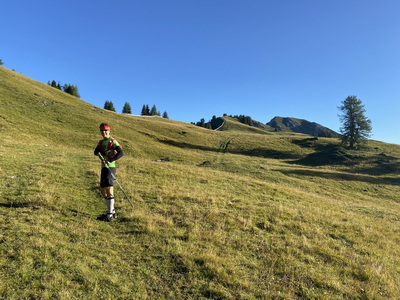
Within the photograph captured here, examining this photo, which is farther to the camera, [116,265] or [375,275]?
[375,275]

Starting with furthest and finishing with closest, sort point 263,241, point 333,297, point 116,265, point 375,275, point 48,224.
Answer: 1. point 263,241
2. point 48,224
3. point 375,275
4. point 116,265
5. point 333,297

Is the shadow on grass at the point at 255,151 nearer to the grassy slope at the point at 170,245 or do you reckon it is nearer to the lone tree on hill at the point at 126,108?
the grassy slope at the point at 170,245

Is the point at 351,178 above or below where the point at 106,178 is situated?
below

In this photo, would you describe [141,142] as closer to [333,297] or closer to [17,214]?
[17,214]

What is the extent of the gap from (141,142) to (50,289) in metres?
44.8

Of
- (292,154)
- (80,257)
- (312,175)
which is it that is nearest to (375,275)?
(80,257)

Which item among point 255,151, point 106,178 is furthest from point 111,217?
point 255,151

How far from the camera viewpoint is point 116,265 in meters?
5.71

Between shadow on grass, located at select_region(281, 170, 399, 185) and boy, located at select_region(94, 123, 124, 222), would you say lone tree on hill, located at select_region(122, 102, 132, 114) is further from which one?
boy, located at select_region(94, 123, 124, 222)

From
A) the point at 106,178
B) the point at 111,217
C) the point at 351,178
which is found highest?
the point at 106,178

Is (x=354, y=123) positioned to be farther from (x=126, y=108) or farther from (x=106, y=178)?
(x=126, y=108)

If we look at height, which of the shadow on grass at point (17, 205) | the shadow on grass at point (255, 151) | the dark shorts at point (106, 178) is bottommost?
the shadow on grass at point (17, 205)

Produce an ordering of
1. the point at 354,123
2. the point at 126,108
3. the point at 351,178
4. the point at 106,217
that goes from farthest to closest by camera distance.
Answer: the point at 126,108 < the point at 354,123 < the point at 351,178 < the point at 106,217

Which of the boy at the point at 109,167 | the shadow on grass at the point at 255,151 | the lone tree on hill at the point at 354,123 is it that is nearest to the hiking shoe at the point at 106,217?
the boy at the point at 109,167
